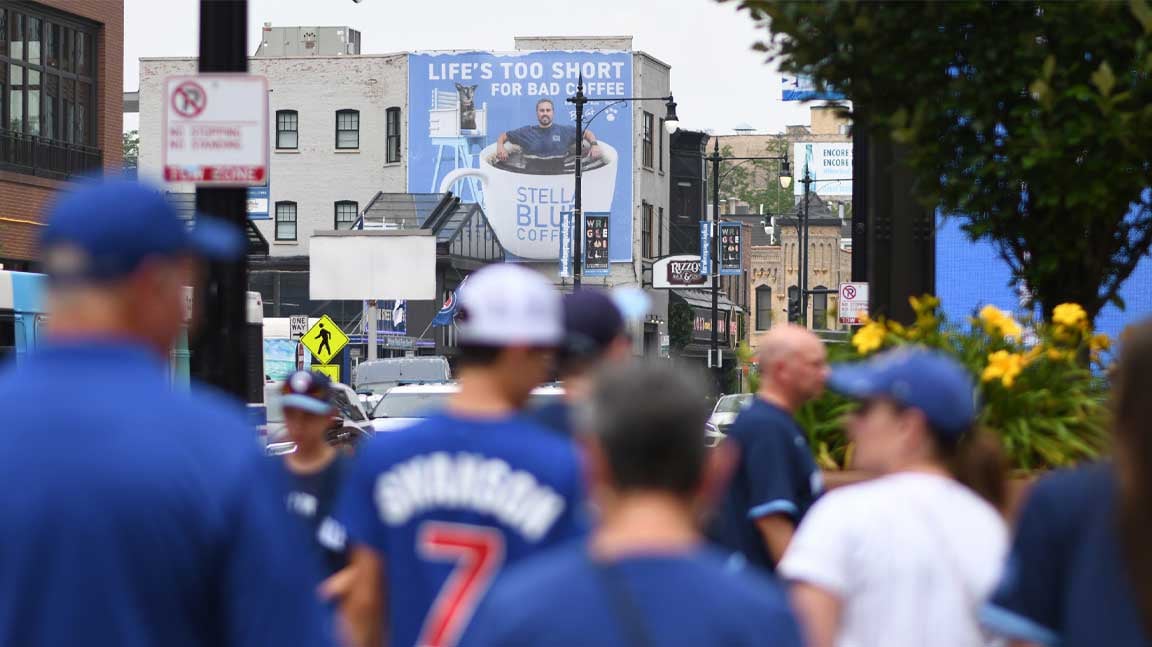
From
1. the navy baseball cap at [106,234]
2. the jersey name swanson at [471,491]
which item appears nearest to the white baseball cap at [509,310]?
the jersey name swanson at [471,491]

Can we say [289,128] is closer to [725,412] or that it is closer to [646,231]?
[646,231]

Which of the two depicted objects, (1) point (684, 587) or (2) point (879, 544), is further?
(2) point (879, 544)

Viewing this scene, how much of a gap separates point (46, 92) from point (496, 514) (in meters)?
35.1

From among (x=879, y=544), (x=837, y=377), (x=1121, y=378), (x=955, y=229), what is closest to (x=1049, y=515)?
(x=1121, y=378)

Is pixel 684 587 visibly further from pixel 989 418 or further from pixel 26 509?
pixel 989 418

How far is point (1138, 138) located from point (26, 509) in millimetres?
7415

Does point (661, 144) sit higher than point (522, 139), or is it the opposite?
point (661, 144)

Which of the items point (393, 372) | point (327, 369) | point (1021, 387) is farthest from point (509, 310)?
point (327, 369)

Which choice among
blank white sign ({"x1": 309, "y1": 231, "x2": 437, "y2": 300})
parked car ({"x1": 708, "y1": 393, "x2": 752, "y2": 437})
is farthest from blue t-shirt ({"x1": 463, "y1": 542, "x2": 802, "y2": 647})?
blank white sign ({"x1": 309, "y1": 231, "x2": 437, "y2": 300})

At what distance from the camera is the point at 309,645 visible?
299 cm

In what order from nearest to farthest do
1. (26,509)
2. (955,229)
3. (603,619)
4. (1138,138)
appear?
1. (603,619)
2. (26,509)
3. (1138,138)
4. (955,229)

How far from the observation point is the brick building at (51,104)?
3562 cm

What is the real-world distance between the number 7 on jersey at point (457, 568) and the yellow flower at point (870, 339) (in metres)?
5.51

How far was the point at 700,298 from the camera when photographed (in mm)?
88438
